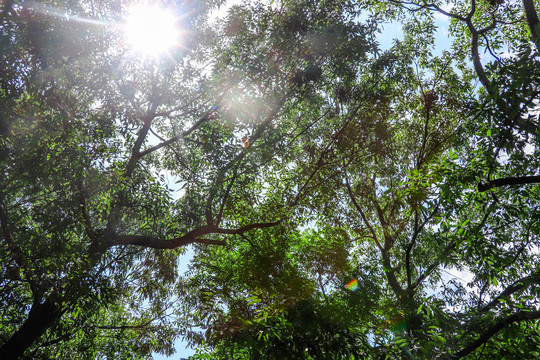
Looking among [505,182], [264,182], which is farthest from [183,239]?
[505,182]

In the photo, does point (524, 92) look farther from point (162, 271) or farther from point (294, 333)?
point (162, 271)

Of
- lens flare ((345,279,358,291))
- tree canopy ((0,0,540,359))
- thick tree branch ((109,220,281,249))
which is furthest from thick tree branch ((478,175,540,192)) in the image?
thick tree branch ((109,220,281,249))

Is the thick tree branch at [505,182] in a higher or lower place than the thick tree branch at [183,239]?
lower

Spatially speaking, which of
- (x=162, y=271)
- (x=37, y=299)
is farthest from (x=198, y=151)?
(x=37, y=299)

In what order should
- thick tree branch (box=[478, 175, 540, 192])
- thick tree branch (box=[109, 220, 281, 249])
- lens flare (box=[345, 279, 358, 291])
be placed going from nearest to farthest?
thick tree branch (box=[478, 175, 540, 192]), lens flare (box=[345, 279, 358, 291]), thick tree branch (box=[109, 220, 281, 249])

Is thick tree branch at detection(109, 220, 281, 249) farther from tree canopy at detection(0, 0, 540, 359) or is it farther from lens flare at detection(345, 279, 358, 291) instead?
lens flare at detection(345, 279, 358, 291)

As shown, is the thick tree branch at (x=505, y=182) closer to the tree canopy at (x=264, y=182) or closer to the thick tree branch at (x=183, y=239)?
the tree canopy at (x=264, y=182)

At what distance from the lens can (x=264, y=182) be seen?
10297mm

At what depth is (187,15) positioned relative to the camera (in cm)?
954

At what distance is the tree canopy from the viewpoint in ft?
16.8

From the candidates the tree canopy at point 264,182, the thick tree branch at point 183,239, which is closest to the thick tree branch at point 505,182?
the tree canopy at point 264,182

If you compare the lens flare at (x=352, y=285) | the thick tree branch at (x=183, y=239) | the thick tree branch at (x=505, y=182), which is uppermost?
the thick tree branch at (x=183, y=239)

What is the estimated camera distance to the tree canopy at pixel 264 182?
16.8ft

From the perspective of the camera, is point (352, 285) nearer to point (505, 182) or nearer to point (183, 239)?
point (183, 239)
